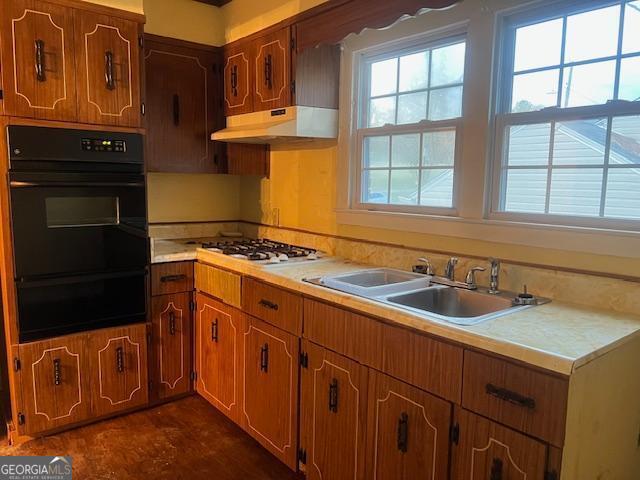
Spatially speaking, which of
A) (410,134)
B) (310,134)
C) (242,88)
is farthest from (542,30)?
(242,88)

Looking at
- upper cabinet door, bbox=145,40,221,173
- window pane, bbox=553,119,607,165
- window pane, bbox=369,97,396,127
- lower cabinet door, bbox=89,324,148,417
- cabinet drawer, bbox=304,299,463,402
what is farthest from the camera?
upper cabinet door, bbox=145,40,221,173

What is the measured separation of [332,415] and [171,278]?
1.44 metres

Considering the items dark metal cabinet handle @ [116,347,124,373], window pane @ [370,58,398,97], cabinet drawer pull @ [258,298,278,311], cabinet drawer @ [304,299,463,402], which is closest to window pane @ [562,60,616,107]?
window pane @ [370,58,398,97]

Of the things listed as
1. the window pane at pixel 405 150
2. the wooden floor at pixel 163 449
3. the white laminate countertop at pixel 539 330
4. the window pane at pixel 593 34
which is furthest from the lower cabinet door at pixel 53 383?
the window pane at pixel 593 34

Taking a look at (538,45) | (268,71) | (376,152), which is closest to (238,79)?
(268,71)

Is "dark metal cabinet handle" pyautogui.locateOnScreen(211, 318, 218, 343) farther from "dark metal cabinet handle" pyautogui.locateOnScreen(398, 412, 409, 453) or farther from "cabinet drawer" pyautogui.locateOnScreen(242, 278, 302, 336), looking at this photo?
"dark metal cabinet handle" pyautogui.locateOnScreen(398, 412, 409, 453)

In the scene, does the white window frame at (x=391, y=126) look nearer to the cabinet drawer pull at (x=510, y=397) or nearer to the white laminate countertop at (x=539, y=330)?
the white laminate countertop at (x=539, y=330)

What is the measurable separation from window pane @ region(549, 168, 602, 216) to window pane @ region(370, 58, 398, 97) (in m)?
1.04

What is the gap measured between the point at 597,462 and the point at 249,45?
2.77 m

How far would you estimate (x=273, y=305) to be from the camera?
2.34m

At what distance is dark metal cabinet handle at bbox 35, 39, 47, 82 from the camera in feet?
8.00

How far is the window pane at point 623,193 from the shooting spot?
1.74 m

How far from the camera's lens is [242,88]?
3092 mm

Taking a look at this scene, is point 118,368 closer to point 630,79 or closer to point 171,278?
point 171,278
